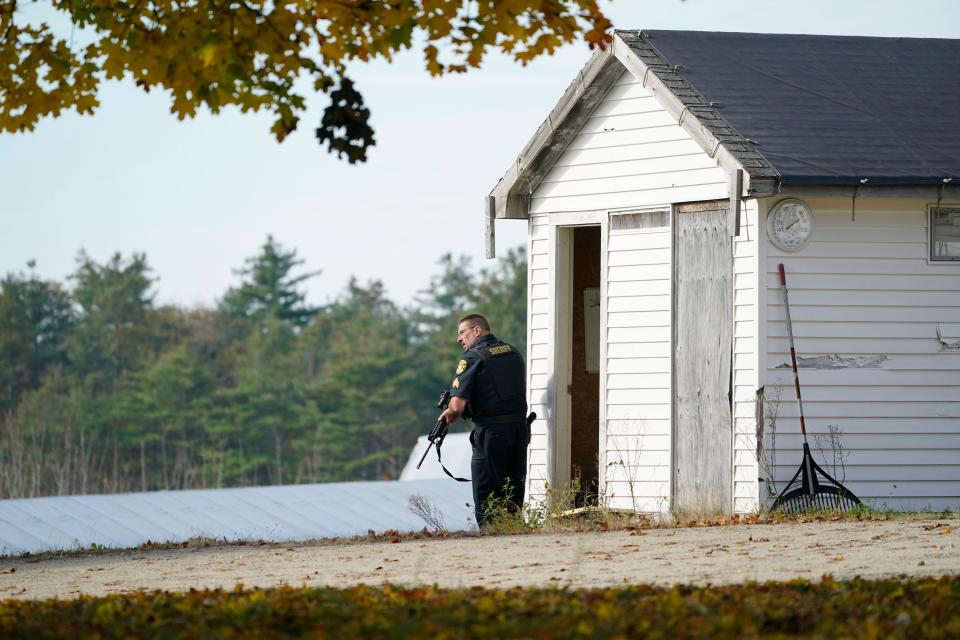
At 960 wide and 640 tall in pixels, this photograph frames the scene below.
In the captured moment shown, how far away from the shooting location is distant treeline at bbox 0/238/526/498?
58.5 meters

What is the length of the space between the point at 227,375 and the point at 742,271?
189ft

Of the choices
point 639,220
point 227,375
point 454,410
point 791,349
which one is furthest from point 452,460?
point 227,375

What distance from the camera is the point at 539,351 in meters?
14.7

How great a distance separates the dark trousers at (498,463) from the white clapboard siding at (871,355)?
6.90 feet

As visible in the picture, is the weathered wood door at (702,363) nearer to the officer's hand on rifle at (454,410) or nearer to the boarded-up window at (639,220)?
the boarded-up window at (639,220)

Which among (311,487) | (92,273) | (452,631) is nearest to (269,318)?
(92,273)

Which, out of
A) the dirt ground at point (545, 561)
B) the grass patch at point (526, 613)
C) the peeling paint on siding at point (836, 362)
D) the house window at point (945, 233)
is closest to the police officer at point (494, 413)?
the dirt ground at point (545, 561)

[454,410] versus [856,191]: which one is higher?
[856,191]

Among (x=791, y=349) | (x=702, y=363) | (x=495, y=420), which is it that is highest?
(x=791, y=349)

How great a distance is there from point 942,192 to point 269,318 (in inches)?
2352

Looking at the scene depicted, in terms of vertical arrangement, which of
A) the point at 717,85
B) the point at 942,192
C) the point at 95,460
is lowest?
the point at 95,460

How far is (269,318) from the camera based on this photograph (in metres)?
70.8

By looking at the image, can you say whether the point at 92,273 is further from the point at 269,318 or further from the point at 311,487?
the point at 311,487

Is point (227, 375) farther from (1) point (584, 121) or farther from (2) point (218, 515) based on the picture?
(1) point (584, 121)
